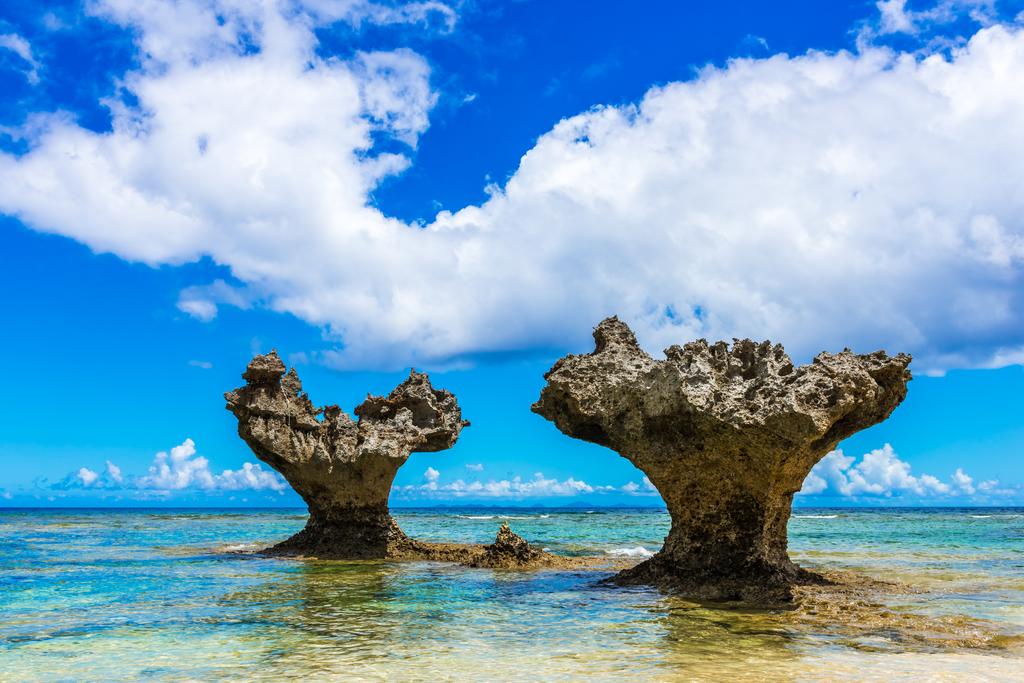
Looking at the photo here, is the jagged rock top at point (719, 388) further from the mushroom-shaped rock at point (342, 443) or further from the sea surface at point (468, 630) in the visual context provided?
the mushroom-shaped rock at point (342, 443)

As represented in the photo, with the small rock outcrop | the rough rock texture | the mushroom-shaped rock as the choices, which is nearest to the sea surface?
the small rock outcrop

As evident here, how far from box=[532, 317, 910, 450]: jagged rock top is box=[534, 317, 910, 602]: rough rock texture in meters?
0.02

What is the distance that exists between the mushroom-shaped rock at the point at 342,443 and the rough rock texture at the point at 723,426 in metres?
6.41

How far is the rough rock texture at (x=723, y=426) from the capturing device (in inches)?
449

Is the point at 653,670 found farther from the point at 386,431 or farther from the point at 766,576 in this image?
the point at 386,431

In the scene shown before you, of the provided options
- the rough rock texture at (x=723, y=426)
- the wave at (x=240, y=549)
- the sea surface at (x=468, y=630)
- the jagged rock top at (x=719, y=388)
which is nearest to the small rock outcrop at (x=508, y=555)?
the sea surface at (x=468, y=630)

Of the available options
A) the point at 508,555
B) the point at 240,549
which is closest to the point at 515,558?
the point at 508,555

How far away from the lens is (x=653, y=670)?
796cm

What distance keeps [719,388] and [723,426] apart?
1.88 feet

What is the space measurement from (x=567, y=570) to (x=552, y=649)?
8.51 metres

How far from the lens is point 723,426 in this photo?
11867mm

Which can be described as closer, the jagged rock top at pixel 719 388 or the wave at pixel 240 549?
the jagged rock top at pixel 719 388

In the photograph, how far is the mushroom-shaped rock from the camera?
1939cm

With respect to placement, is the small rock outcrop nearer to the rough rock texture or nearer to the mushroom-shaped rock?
the mushroom-shaped rock
